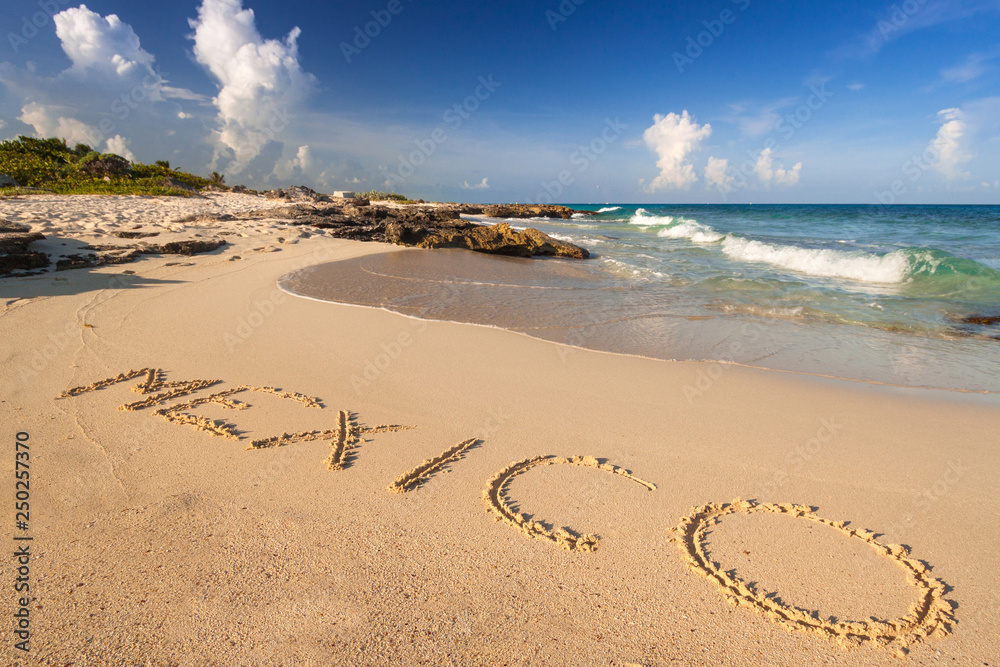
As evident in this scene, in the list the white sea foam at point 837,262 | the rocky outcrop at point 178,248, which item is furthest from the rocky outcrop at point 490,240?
the white sea foam at point 837,262

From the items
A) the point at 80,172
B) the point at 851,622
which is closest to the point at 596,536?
the point at 851,622

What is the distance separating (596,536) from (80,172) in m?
30.0

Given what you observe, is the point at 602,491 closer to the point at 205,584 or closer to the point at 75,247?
the point at 205,584

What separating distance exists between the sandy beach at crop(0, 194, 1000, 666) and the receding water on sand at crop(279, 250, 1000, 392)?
672mm

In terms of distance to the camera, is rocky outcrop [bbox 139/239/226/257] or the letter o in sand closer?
the letter o in sand

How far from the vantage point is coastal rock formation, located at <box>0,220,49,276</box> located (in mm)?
5910

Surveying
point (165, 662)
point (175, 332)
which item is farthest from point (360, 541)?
point (175, 332)

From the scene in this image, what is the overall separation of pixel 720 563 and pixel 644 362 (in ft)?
8.85

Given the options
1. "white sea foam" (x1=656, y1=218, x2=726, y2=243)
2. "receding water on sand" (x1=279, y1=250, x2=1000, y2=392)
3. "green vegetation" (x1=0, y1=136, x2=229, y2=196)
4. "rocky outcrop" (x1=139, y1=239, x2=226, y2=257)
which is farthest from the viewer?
"white sea foam" (x1=656, y1=218, x2=726, y2=243)

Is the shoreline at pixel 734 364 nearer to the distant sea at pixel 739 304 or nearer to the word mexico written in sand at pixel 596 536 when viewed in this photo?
the distant sea at pixel 739 304

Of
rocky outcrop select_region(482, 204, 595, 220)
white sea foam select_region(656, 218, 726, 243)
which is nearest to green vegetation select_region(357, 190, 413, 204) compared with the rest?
rocky outcrop select_region(482, 204, 595, 220)

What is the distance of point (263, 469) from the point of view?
2.45m

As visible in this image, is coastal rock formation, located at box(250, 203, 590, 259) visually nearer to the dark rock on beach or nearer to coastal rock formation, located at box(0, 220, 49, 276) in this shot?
coastal rock formation, located at box(0, 220, 49, 276)

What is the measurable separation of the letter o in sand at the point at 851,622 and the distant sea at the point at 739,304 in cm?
271
